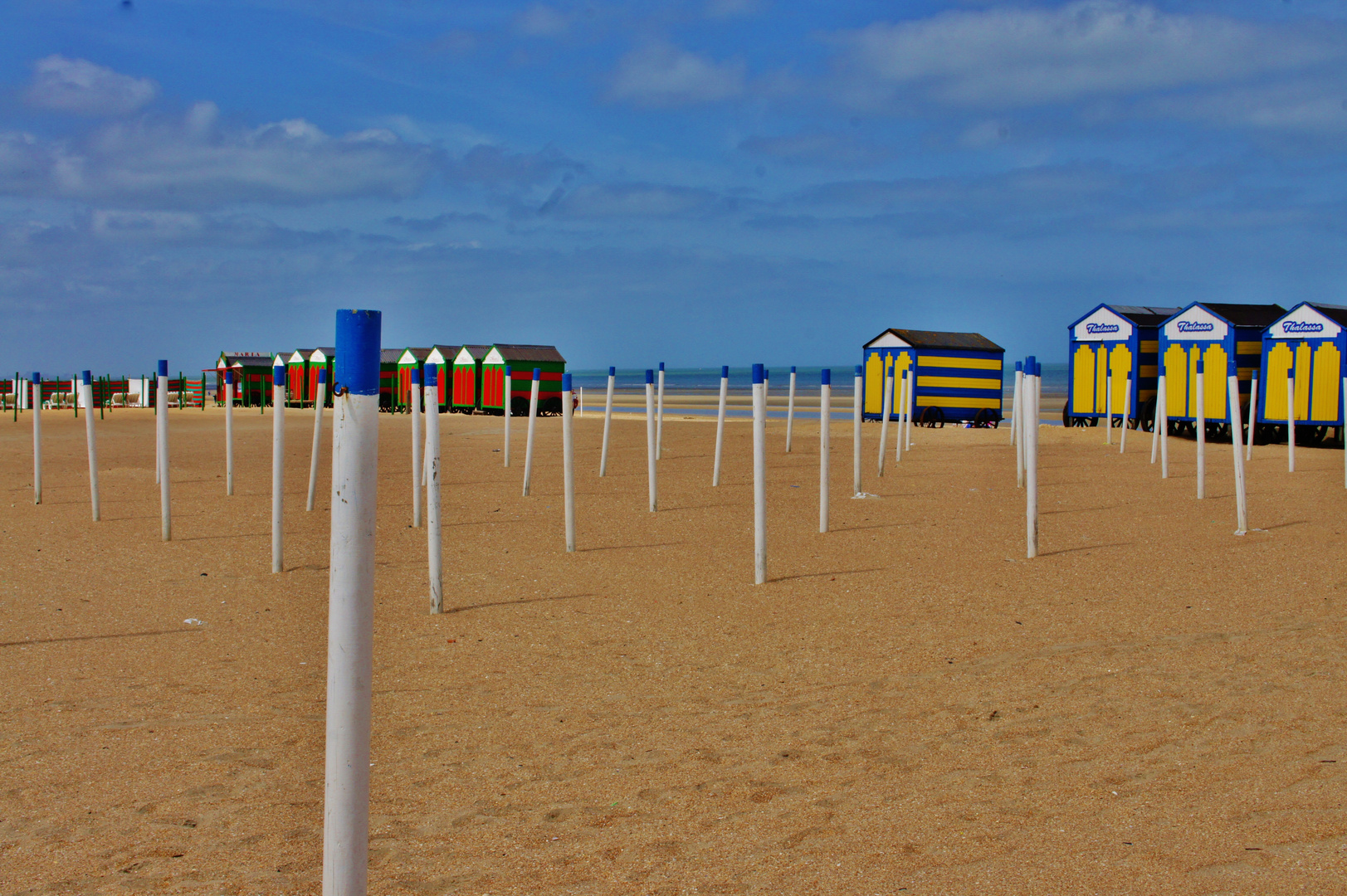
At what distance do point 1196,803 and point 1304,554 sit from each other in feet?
19.9

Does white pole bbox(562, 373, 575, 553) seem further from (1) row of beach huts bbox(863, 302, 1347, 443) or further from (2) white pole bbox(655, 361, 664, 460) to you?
(1) row of beach huts bbox(863, 302, 1347, 443)

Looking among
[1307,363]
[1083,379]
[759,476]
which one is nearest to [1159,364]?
[1307,363]

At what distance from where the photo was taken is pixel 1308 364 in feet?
Result: 73.5

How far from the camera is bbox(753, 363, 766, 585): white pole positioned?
7.95 metres

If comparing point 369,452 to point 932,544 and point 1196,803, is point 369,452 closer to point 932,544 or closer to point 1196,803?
point 1196,803

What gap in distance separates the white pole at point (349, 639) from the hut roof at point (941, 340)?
2926 cm

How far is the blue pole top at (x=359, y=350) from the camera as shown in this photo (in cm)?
236

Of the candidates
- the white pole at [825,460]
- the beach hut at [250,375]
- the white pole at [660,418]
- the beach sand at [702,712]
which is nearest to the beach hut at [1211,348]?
the white pole at [660,418]

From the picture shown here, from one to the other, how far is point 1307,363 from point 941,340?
1073cm

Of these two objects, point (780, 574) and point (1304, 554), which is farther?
point (1304, 554)

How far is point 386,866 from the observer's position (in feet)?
11.2

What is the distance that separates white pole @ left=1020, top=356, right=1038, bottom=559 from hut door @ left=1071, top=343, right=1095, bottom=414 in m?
19.7

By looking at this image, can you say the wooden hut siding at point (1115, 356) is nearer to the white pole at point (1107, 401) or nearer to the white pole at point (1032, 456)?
the white pole at point (1107, 401)

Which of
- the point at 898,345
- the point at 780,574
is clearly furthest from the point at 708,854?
the point at 898,345
